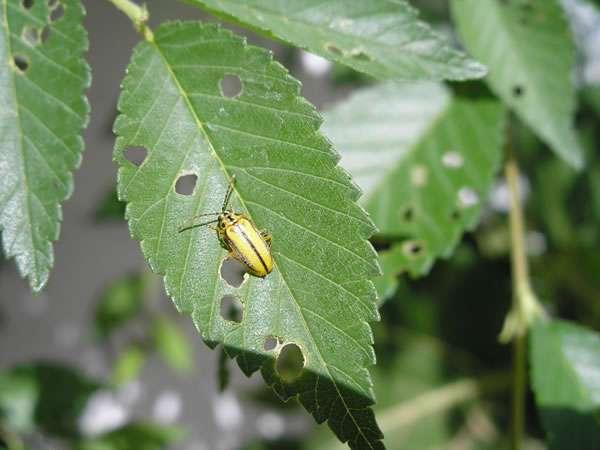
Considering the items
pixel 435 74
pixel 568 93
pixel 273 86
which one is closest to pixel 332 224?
pixel 273 86

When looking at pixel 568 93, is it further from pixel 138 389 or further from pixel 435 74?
pixel 138 389

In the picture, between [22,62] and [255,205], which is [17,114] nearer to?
[22,62]

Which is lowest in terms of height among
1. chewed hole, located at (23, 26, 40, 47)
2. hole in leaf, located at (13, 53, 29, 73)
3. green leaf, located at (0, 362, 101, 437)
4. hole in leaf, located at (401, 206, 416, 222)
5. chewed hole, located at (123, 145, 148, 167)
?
green leaf, located at (0, 362, 101, 437)

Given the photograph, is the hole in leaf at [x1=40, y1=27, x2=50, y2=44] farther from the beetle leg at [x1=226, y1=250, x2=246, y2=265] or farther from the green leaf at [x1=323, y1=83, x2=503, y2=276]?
the green leaf at [x1=323, y1=83, x2=503, y2=276]

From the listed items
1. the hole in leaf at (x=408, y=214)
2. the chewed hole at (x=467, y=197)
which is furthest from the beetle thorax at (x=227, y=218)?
the chewed hole at (x=467, y=197)

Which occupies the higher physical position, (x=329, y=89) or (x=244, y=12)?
(x=244, y=12)

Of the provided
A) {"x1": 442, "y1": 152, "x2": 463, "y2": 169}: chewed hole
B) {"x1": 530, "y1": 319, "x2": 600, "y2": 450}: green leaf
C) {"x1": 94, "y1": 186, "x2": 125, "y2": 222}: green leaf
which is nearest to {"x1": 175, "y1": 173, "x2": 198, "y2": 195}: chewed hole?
{"x1": 94, "y1": 186, "x2": 125, "y2": 222}: green leaf
